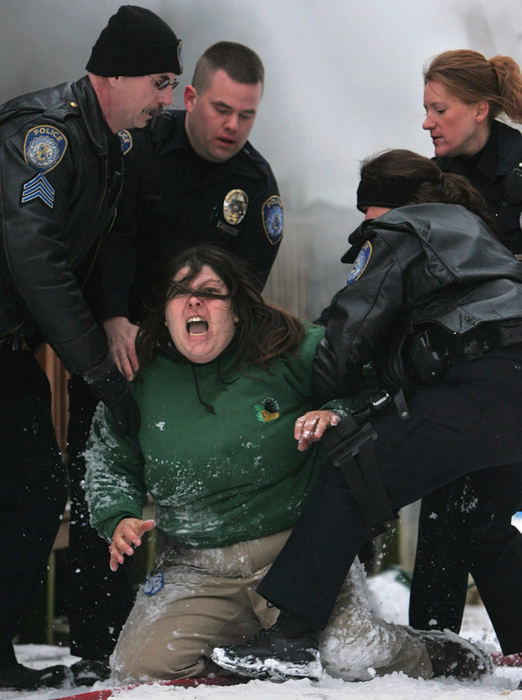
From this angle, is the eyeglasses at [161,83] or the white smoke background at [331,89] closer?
the eyeglasses at [161,83]

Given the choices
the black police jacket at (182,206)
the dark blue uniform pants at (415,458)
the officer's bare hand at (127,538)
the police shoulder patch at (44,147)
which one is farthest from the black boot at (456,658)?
the police shoulder patch at (44,147)

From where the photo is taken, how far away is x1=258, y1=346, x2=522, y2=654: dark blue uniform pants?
230cm

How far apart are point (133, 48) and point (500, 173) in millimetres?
1095

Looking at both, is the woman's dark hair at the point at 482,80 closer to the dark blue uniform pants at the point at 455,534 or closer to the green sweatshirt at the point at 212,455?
the green sweatshirt at the point at 212,455

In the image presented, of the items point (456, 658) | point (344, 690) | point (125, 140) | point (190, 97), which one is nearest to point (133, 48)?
point (125, 140)

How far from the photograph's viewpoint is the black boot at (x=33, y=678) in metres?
2.68

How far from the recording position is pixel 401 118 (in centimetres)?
679

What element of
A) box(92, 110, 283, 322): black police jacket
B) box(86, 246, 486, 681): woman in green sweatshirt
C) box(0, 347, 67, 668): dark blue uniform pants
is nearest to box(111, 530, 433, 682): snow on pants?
box(86, 246, 486, 681): woman in green sweatshirt

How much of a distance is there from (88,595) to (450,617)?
107 cm

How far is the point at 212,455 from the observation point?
240cm

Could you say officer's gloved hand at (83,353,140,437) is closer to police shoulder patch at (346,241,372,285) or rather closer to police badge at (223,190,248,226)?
police shoulder patch at (346,241,372,285)

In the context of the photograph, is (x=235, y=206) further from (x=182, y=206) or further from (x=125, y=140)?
(x=125, y=140)

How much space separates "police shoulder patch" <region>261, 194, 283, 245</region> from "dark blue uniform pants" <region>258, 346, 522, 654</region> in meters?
1.06

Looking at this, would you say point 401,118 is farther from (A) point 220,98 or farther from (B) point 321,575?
(B) point 321,575
